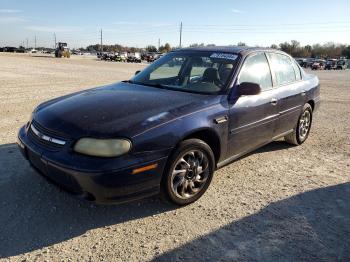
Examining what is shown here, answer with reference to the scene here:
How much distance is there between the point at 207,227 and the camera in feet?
11.0

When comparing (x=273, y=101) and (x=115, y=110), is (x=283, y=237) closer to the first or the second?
(x=115, y=110)

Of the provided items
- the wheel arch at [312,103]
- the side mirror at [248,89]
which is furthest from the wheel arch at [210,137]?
the wheel arch at [312,103]

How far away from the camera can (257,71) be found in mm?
4703

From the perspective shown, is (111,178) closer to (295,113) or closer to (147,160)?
(147,160)

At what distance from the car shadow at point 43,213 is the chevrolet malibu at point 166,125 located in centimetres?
37

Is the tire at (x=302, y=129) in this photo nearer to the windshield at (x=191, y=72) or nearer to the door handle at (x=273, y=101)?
the door handle at (x=273, y=101)

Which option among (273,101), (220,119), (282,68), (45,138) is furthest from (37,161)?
(282,68)

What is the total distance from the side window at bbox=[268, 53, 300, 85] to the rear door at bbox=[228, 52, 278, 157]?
216 millimetres

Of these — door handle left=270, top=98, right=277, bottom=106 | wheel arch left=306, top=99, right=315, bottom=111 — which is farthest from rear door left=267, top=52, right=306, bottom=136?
wheel arch left=306, top=99, right=315, bottom=111

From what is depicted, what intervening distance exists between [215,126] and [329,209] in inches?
58.8

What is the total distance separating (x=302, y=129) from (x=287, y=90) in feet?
3.69

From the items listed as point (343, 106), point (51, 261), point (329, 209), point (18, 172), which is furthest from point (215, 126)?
point (343, 106)

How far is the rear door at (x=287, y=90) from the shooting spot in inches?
198

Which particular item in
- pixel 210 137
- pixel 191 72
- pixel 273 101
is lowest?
pixel 210 137
